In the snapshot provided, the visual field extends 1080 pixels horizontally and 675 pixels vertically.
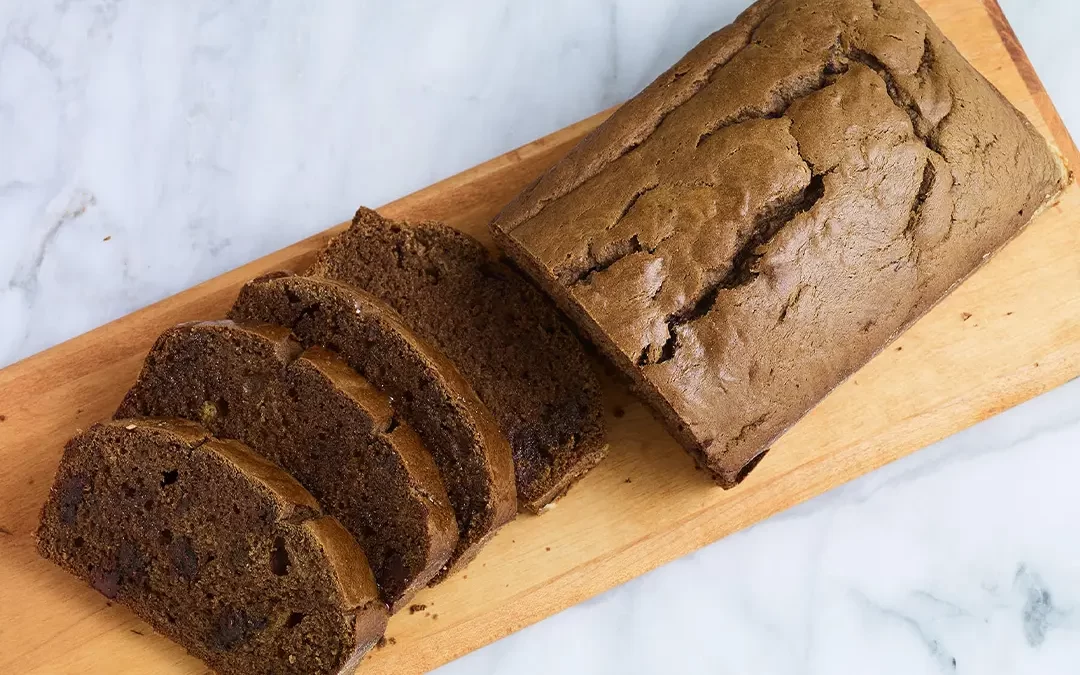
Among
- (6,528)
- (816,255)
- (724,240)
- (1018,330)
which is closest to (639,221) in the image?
(724,240)

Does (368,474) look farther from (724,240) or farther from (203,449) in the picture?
(724,240)

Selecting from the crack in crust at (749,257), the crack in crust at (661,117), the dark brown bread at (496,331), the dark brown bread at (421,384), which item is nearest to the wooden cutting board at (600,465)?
the dark brown bread at (496,331)

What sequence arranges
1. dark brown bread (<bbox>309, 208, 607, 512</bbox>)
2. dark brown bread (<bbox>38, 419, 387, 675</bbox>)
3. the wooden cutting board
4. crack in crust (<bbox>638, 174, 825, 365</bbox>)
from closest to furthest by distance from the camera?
crack in crust (<bbox>638, 174, 825, 365</bbox>)
dark brown bread (<bbox>38, 419, 387, 675</bbox>)
dark brown bread (<bbox>309, 208, 607, 512</bbox>)
the wooden cutting board

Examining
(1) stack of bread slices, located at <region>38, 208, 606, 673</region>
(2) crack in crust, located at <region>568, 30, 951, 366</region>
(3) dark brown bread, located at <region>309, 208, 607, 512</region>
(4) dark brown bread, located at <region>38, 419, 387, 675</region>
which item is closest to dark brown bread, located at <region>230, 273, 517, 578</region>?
(1) stack of bread slices, located at <region>38, 208, 606, 673</region>

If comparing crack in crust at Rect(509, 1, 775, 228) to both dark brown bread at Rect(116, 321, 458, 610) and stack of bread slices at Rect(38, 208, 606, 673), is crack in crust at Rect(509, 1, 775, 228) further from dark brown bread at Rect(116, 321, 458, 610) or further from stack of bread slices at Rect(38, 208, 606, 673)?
dark brown bread at Rect(116, 321, 458, 610)

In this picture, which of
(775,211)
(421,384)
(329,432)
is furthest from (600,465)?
(775,211)

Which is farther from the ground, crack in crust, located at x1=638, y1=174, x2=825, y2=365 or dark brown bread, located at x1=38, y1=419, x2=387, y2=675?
dark brown bread, located at x1=38, y1=419, x2=387, y2=675

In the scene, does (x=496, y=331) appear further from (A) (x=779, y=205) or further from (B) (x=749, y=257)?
(A) (x=779, y=205)
